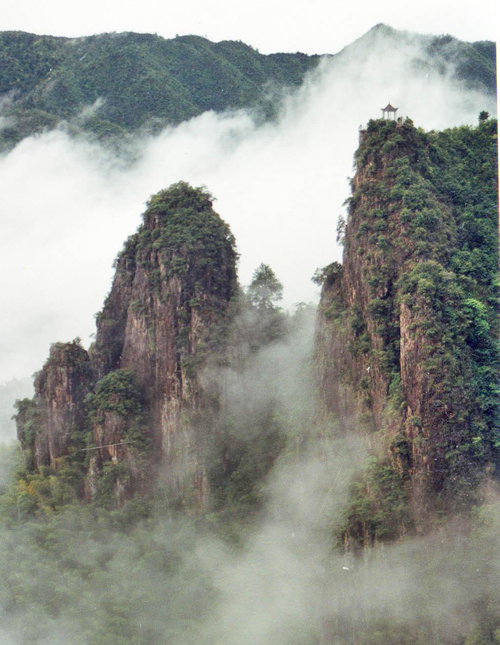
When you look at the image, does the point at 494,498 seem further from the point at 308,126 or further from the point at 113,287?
the point at 308,126

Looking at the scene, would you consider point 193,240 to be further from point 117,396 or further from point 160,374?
point 117,396

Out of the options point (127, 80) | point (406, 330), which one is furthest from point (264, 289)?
point (127, 80)

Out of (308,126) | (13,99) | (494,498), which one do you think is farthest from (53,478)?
(13,99)

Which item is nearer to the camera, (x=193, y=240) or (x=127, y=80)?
(x=193, y=240)

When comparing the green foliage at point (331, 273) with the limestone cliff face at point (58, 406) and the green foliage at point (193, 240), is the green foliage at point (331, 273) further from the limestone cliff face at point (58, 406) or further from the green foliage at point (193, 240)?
the limestone cliff face at point (58, 406)

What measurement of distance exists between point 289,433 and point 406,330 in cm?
820

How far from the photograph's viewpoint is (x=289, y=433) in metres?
51.5

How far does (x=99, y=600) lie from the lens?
48.8 m

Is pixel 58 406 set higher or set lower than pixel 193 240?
lower

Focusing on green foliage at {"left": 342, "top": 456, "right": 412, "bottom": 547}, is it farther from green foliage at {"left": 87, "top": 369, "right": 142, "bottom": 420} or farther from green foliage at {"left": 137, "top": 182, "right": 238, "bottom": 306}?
green foliage at {"left": 137, "top": 182, "right": 238, "bottom": 306}

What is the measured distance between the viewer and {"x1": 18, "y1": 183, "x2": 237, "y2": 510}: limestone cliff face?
53.3 metres

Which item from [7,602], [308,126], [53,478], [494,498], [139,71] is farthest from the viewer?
[139,71]

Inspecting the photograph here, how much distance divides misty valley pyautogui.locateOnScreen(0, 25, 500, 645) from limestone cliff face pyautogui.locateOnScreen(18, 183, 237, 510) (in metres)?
0.09

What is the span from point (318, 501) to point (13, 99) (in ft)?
143
